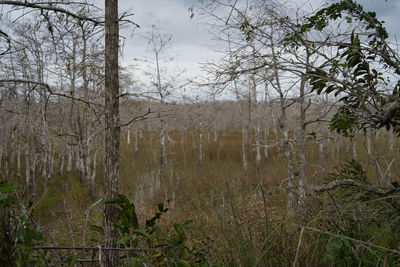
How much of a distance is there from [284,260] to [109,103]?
190 cm

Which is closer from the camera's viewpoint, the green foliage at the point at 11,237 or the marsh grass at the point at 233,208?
the green foliage at the point at 11,237

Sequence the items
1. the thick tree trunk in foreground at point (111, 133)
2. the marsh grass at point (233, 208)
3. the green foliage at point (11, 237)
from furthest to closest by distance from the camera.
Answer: the thick tree trunk in foreground at point (111, 133) → the marsh grass at point (233, 208) → the green foliage at point (11, 237)

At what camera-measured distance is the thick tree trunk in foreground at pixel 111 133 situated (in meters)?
2.41

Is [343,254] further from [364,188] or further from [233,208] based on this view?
[364,188]

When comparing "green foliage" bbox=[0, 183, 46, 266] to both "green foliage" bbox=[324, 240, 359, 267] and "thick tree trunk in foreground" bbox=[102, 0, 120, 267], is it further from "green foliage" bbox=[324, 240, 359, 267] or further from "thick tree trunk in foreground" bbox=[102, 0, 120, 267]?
"green foliage" bbox=[324, 240, 359, 267]

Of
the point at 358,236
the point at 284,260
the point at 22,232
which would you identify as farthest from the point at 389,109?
the point at 22,232

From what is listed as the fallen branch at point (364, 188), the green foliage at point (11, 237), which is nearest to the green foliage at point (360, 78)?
the fallen branch at point (364, 188)

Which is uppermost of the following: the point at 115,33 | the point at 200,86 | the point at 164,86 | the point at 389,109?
the point at 164,86

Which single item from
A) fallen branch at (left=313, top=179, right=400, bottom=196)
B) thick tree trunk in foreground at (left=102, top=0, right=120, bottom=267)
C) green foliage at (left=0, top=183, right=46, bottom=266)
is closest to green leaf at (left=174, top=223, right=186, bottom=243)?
thick tree trunk in foreground at (left=102, top=0, right=120, bottom=267)

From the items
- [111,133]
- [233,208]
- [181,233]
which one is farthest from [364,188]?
[111,133]

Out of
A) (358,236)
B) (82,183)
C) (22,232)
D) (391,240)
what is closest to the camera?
(22,232)

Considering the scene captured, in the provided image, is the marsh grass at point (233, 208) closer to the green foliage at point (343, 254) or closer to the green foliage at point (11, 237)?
the green foliage at point (343, 254)

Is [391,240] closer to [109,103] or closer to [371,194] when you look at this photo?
[371,194]

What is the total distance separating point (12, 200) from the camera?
62.1 inches
